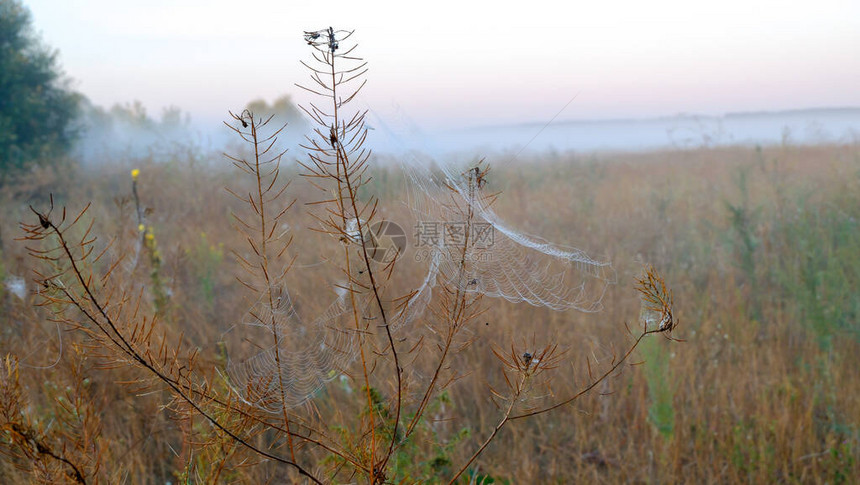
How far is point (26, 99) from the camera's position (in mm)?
10047

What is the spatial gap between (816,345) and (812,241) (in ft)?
2.43

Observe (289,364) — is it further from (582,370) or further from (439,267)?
(582,370)

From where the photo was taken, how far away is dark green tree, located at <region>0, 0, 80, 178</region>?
380 inches

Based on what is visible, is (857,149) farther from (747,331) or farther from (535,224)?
(747,331)

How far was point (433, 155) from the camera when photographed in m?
1.23

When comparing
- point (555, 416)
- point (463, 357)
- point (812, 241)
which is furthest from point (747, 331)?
point (463, 357)

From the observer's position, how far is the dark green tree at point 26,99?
9664mm

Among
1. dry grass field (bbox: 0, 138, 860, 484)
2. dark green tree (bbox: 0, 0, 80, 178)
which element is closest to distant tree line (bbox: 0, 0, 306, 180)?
dark green tree (bbox: 0, 0, 80, 178)

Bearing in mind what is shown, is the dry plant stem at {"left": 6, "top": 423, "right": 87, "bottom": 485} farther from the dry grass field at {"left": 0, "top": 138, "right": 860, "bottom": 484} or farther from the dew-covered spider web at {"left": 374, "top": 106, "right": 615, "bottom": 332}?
the dew-covered spider web at {"left": 374, "top": 106, "right": 615, "bottom": 332}

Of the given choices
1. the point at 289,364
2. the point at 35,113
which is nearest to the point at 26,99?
the point at 35,113

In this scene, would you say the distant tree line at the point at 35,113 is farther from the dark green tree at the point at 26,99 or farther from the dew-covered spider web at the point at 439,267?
the dew-covered spider web at the point at 439,267

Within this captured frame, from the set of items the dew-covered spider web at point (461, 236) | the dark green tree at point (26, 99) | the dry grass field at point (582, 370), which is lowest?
the dry grass field at point (582, 370)

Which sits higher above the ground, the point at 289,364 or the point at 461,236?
the point at 461,236

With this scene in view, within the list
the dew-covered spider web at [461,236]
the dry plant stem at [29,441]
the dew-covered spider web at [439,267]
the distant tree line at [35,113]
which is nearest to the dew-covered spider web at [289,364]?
the dew-covered spider web at [439,267]
